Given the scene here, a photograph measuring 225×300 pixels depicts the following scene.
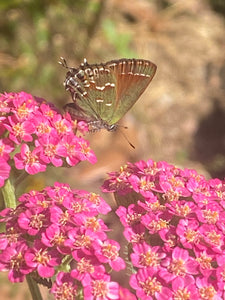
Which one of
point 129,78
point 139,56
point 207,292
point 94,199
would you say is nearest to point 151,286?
point 207,292

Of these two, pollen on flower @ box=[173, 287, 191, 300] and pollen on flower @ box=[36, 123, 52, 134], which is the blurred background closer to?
pollen on flower @ box=[36, 123, 52, 134]

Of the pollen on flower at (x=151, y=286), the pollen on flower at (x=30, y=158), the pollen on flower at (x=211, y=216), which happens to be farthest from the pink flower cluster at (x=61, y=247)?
the pollen on flower at (x=211, y=216)

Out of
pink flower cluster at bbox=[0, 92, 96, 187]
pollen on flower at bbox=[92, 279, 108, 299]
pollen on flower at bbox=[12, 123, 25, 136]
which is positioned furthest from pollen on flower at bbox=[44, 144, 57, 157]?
pollen on flower at bbox=[92, 279, 108, 299]

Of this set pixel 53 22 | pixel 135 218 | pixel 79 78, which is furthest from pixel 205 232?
pixel 53 22

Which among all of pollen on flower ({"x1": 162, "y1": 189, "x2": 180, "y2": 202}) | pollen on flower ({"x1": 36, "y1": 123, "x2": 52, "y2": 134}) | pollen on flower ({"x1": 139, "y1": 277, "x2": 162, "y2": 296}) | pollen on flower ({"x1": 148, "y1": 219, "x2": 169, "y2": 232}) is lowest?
pollen on flower ({"x1": 139, "y1": 277, "x2": 162, "y2": 296})

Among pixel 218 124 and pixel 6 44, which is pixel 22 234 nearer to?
pixel 6 44

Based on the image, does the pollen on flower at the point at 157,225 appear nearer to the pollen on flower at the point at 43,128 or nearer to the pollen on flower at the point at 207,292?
the pollen on flower at the point at 207,292

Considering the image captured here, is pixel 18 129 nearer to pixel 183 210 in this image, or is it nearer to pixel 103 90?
pixel 103 90
